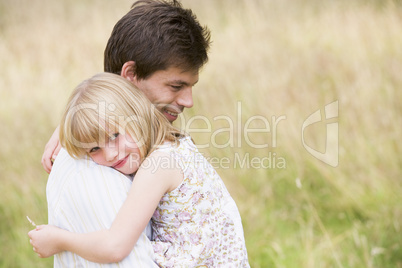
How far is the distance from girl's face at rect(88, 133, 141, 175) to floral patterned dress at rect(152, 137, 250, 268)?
0.13m

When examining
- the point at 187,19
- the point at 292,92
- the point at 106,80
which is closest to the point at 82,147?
the point at 106,80

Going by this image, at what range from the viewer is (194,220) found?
204 centimetres

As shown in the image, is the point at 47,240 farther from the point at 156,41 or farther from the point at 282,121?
the point at 282,121

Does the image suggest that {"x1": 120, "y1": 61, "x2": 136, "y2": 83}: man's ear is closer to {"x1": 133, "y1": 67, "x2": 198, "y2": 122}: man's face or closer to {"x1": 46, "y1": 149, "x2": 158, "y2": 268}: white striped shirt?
{"x1": 133, "y1": 67, "x2": 198, "y2": 122}: man's face

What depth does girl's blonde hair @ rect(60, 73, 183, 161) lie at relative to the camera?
6.40ft

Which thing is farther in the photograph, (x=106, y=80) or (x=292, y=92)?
(x=292, y=92)

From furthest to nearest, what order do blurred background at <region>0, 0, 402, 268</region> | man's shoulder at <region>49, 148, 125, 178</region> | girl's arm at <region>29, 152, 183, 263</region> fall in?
1. blurred background at <region>0, 0, 402, 268</region>
2. man's shoulder at <region>49, 148, 125, 178</region>
3. girl's arm at <region>29, 152, 183, 263</region>

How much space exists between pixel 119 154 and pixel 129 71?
581 mm

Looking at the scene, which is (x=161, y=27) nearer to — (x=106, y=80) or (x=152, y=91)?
(x=152, y=91)

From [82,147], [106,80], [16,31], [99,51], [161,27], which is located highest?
[16,31]

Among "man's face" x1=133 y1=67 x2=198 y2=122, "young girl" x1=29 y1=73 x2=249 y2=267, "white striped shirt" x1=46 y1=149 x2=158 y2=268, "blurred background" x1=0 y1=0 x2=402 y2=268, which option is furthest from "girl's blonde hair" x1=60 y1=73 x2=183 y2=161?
"blurred background" x1=0 y1=0 x2=402 y2=268

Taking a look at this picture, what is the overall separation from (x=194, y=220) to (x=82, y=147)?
55cm

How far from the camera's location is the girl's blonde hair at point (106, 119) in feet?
6.40

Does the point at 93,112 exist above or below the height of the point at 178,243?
above
